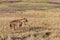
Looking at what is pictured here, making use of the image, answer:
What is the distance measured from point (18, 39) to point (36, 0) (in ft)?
81.9

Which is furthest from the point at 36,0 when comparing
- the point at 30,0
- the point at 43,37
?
the point at 43,37

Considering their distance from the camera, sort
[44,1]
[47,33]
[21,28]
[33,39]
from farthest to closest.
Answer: [44,1] → [21,28] → [47,33] → [33,39]

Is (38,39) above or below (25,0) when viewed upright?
above

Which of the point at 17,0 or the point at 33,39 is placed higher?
the point at 33,39

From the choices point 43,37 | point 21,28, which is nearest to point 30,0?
point 21,28

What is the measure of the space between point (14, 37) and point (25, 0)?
2541cm

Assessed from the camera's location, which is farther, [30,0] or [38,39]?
[30,0]

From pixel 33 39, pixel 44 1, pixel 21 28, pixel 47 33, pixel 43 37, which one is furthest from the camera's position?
pixel 44 1

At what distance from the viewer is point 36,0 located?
113 ft

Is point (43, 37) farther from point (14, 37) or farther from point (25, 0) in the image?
point (25, 0)

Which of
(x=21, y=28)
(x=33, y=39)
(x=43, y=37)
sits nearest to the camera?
(x=33, y=39)

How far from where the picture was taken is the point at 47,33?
11.1 m

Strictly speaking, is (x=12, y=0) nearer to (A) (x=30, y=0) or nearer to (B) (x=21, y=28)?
(A) (x=30, y=0)

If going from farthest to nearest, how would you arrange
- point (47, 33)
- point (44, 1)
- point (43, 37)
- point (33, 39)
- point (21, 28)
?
point (44, 1), point (21, 28), point (47, 33), point (43, 37), point (33, 39)
